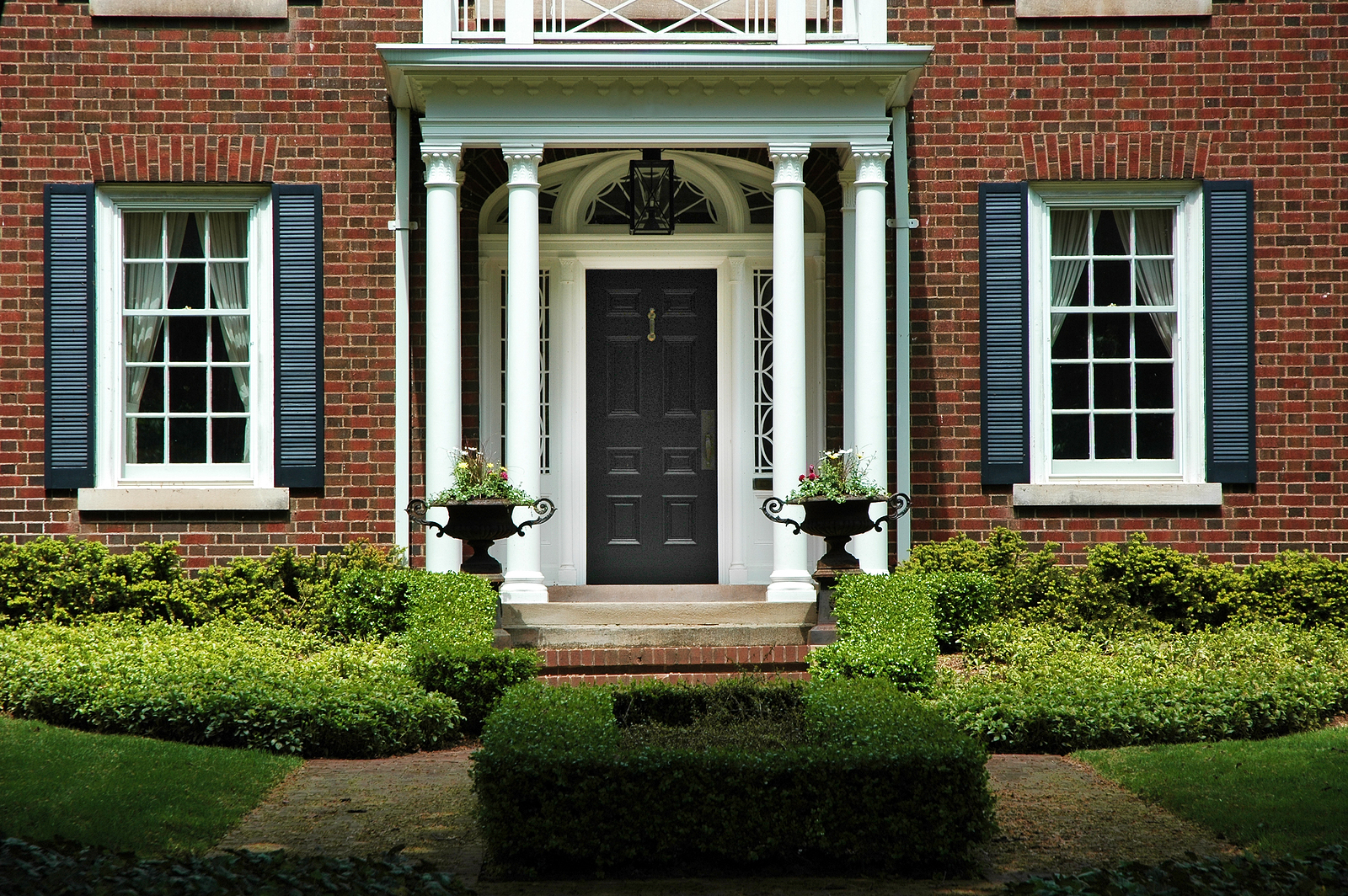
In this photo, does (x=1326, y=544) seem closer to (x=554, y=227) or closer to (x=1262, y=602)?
(x=1262, y=602)

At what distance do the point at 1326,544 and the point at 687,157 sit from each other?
577 cm

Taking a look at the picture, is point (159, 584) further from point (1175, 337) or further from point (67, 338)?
point (1175, 337)

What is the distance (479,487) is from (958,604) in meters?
3.27

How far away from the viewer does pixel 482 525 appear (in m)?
8.20

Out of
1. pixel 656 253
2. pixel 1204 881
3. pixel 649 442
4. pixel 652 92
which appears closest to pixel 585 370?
pixel 649 442

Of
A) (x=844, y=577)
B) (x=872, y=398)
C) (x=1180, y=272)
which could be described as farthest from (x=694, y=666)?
(x=1180, y=272)

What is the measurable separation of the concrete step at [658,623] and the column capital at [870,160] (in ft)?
9.77

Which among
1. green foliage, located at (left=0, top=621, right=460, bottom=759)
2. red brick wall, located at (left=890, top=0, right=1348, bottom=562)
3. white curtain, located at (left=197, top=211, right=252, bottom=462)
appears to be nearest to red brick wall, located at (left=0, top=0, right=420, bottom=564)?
white curtain, located at (left=197, top=211, right=252, bottom=462)

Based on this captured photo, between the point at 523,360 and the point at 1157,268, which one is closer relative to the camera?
the point at 523,360

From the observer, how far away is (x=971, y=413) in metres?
9.63

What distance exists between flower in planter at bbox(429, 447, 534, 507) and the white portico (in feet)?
0.54

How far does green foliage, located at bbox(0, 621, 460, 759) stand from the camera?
657 centimetres

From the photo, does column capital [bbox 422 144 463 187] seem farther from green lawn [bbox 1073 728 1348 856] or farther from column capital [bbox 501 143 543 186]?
green lawn [bbox 1073 728 1348 856]

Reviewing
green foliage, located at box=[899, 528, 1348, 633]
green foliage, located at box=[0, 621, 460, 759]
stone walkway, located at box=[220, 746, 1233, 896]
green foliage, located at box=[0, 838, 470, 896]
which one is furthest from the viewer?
green foliage, located at box=[899, 528, 1348, 633]
